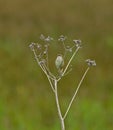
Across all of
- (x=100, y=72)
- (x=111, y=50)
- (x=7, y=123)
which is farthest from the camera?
(x=111, y=50)

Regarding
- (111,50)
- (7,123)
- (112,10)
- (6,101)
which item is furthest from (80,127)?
(112,10)

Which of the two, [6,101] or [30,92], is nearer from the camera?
[6,101]

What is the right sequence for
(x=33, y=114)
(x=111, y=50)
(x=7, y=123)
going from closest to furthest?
1. (x=7, y=123)
2. (x=33, y=114)
3. (x=111, y=50)

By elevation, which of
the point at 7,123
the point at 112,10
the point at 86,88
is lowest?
the point at 112,10

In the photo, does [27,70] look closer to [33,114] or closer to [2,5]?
[33,114]

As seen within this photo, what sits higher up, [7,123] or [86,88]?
[7,123]

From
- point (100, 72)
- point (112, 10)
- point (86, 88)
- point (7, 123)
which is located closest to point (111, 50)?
point (100, 72)
